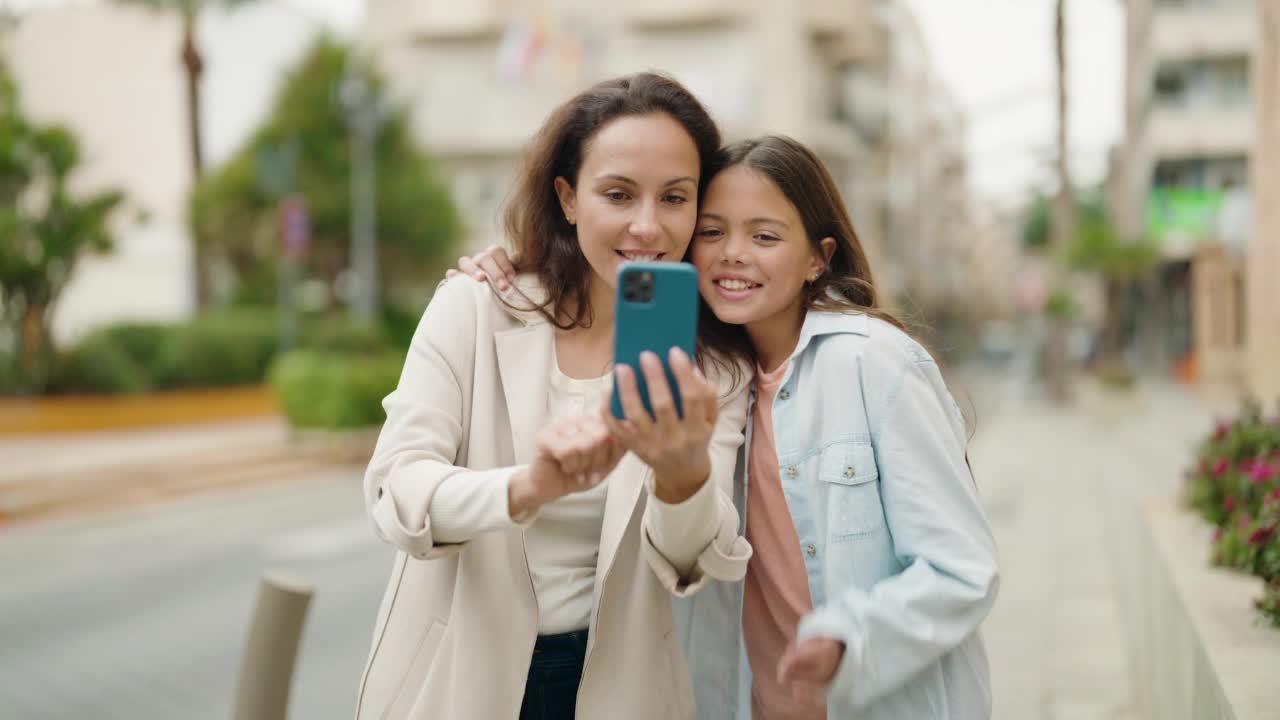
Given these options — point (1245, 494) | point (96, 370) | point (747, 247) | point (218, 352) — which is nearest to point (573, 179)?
point (747, 247)

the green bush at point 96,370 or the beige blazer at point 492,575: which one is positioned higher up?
the beige blazer at point 492,575

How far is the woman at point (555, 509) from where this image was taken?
185cm

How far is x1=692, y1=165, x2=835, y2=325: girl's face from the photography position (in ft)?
6.98

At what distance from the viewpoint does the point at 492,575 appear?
6.31 ft

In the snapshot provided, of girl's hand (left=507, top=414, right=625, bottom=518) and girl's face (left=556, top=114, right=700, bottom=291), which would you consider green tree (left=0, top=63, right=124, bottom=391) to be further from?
girl's hand (left=507, top=414, right=625, bottom=518)

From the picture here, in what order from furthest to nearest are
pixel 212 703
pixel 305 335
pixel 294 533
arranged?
1. pixel 305 335
2. pixel 294 533
3. pixel 212 703

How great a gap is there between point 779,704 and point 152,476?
1323 cm

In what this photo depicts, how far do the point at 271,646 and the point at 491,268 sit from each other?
112 cm

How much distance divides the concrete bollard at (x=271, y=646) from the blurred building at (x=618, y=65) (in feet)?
81.4

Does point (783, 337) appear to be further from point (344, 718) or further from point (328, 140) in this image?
point (328, 140)

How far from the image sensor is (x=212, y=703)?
18.6 feet

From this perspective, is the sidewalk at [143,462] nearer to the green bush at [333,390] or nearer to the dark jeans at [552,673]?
the green bush at [333,390]

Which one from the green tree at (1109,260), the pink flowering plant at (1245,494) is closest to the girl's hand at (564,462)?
the pink flowering plant at (1245,494)

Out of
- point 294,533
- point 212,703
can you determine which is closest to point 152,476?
point 294,533
